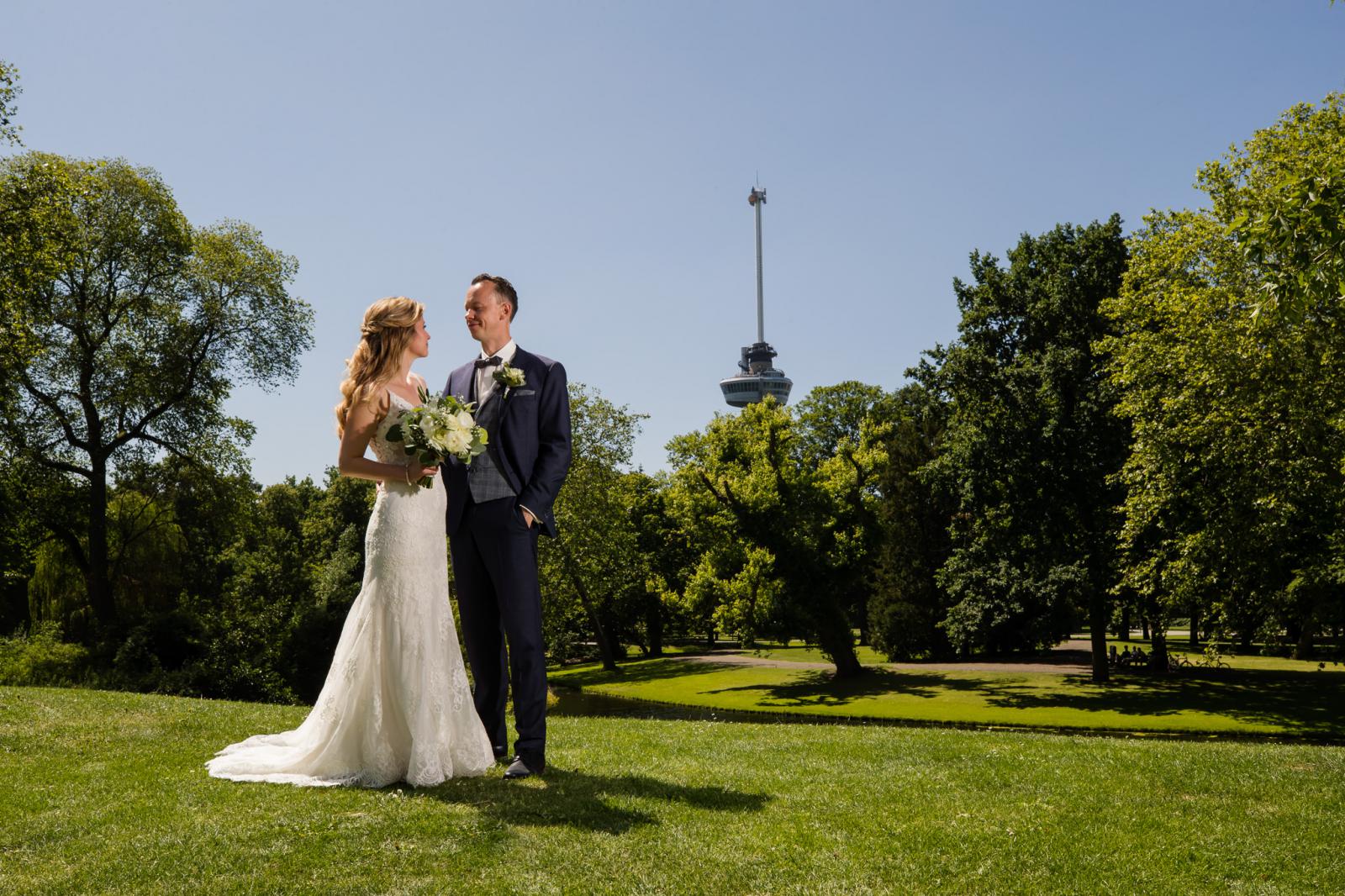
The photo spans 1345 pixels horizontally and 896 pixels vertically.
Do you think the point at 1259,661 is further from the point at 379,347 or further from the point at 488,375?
the point at 379,347

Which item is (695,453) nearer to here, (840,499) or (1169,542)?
(840,499)

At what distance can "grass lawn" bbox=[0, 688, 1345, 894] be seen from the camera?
451 centimetres

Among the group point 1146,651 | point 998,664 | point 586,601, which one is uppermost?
point 586,601

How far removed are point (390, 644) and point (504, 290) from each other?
8.94 feet

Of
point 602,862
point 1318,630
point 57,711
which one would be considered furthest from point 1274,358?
point 57,711

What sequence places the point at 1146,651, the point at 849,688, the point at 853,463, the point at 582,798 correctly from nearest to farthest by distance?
the point at 582,798 < the point at 849,688 < the point at 853,463 < the point at 1146,651

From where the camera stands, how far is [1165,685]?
104ft

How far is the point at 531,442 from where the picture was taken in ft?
22.5

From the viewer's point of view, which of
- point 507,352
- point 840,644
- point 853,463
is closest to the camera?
point 507,352

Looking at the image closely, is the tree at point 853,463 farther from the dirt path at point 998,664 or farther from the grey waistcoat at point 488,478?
the grey waistcoat at point 488,478

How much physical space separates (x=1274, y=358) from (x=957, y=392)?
12.1 meters

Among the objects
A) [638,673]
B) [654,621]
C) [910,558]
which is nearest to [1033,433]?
[910,558]

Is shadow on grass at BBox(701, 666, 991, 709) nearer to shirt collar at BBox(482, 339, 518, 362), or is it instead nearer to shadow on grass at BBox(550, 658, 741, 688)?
→ shadow on grass at BBox(550, 658, 741, 688)

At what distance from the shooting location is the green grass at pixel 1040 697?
2498 cm
